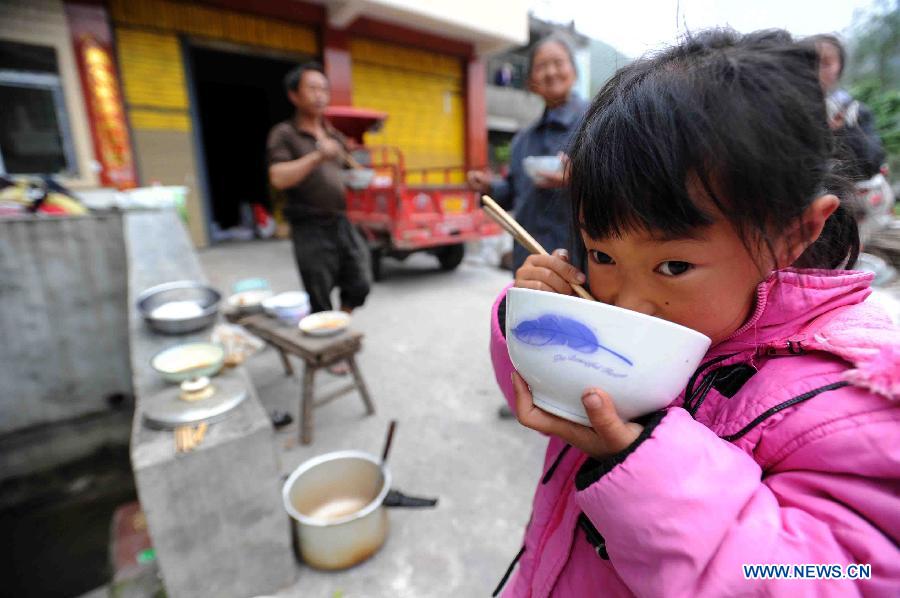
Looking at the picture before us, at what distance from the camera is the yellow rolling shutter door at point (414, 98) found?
927cm

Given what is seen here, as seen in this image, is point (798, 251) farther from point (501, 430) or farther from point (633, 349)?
point (501, 430)

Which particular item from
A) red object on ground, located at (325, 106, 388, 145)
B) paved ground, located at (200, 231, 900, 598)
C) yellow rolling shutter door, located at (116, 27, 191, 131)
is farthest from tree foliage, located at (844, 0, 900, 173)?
Result: yellow rolling shutter door, located at (116, 27, 191, 131)

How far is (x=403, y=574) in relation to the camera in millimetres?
1842

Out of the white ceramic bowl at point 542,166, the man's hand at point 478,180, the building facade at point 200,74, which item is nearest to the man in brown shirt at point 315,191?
the man's hand at point 478,180

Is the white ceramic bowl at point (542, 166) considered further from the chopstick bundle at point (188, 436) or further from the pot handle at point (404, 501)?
the chopstick bundle at point (188, 436)

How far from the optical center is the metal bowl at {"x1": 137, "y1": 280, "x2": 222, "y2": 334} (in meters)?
2.38

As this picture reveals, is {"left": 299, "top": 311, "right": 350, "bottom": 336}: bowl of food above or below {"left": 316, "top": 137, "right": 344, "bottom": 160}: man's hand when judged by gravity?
below

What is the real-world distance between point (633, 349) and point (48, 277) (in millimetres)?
4129

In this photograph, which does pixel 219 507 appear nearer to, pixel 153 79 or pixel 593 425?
pixel 593 425

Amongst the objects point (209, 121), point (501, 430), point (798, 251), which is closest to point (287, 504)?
point (501, 430)

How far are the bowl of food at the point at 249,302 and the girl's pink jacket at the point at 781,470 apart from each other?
2983mm

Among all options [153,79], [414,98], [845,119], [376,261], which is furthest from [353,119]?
[845,119]

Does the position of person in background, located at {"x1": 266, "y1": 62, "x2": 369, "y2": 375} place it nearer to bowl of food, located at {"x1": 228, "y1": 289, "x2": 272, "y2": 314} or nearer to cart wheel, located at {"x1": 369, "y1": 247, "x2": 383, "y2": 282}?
bowl of food, located at {"x1": 228, "y1": 289, "x2": 272, "y2": 314}

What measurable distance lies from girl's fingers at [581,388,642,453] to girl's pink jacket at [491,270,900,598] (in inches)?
0.6
